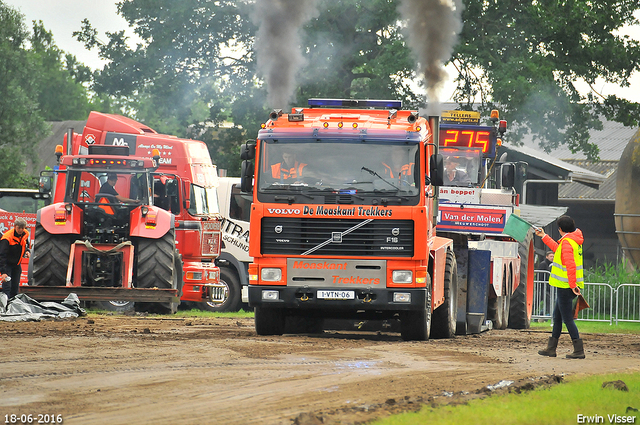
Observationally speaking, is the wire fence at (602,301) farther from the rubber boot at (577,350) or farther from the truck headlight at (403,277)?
the truck headlight at (403,277)

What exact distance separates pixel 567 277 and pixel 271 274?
12.4 feet

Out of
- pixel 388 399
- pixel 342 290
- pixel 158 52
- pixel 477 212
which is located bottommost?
pixel 388 399

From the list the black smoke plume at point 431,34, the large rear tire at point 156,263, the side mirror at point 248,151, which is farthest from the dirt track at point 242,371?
the black smoke plume at point 431,34

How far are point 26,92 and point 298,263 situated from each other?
3493 centimetres

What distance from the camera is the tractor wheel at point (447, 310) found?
48.9ft

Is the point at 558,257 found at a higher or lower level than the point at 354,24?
lower

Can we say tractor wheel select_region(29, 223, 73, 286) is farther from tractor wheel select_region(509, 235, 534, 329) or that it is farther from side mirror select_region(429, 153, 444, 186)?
tractor wheel select_region(509, 235, 534, 329)

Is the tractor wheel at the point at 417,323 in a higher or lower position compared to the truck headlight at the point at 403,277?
lower

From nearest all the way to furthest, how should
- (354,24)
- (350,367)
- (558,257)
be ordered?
1. (350,367)
2. (558,257)
3. (354,24)

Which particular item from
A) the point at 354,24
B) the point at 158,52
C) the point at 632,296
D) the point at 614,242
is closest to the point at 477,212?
the point at 632,296

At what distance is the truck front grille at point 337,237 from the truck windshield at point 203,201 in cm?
781

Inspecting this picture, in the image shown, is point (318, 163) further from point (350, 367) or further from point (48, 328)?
point (48, 328)

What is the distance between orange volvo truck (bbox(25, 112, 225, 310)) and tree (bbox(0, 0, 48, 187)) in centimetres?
1948

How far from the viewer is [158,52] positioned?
32.7 m
